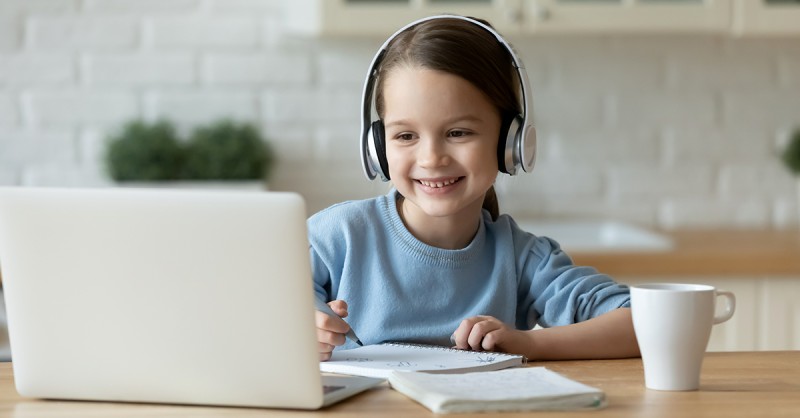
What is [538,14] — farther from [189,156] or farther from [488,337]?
[488,337]

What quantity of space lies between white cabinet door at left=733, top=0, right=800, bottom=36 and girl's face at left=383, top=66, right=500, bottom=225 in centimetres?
147

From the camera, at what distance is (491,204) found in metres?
1.69

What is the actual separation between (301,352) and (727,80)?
7.77ft

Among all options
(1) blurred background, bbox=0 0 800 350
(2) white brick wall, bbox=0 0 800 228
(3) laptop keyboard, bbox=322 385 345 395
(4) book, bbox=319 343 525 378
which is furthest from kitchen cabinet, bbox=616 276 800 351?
(3) laptop keyboard, bbox=322 385 345 395

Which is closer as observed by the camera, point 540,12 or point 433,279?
point 433,279

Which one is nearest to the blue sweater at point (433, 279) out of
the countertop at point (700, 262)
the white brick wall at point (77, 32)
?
the countertop at point (700, 262)

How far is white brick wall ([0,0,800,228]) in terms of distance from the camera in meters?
3.03

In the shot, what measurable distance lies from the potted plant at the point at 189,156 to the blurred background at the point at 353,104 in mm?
34

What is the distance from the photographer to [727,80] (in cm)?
314

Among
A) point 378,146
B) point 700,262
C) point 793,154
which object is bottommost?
point 700,262

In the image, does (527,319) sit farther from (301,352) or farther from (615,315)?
(301,352)

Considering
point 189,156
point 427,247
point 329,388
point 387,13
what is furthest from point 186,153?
point 329,388

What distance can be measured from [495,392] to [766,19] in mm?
1996

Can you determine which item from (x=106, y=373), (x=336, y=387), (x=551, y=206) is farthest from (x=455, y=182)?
(x=551, y=206)
